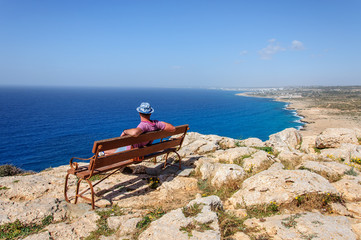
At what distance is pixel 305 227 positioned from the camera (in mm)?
3205

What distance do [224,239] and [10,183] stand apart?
596cm

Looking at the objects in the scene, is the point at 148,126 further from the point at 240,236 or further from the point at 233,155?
the point at 240,236

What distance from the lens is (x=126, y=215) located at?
406 centimetres

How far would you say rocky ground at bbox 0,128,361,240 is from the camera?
326cm

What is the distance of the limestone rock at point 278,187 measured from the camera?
13.9 feet

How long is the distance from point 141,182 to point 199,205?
2.84 meters

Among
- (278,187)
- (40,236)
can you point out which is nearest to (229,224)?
(278,187)

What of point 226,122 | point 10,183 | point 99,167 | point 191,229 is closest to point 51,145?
point 10,183

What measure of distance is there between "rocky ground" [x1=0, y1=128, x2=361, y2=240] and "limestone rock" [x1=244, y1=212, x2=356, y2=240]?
14 mm

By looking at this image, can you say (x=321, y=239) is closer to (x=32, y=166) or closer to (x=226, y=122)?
(x=32, y=166)

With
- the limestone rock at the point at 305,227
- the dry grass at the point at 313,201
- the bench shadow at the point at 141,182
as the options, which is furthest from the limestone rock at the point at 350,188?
→ the bench shadow at the point at 141,182

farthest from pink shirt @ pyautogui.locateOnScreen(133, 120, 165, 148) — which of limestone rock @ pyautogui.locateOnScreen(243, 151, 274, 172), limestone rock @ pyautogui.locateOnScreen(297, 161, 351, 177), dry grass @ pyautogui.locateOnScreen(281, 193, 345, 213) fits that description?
limestone rock @ pyautogui.locateOnScreen(297, 161, 351, 177)

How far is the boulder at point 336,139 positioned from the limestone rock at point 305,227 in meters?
Answer: 7.91

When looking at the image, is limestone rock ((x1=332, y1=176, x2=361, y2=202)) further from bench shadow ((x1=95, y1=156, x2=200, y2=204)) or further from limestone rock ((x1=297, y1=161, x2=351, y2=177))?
bench shadow ((x1=95, y1=156, x2=200, y2=204))
